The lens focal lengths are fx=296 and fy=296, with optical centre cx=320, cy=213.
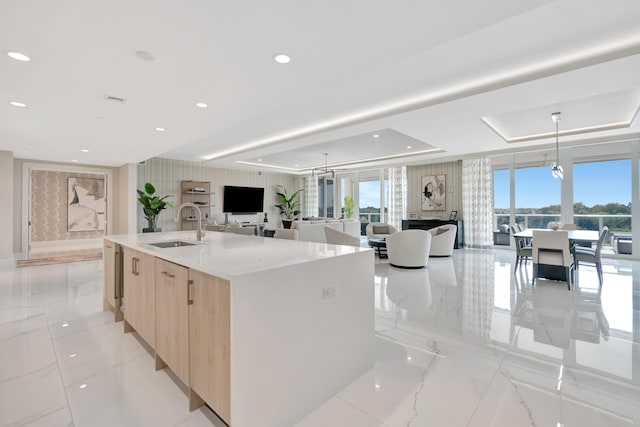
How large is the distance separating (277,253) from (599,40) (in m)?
3.52

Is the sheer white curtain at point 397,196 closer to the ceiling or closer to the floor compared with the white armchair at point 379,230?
closer to the ceiling

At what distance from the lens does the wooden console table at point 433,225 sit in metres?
8.38

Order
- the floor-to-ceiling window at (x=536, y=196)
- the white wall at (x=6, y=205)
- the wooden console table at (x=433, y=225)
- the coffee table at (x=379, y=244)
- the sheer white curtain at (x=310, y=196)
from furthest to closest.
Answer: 1. the sheer white curtain at (x=310, y=196)
2. the wooden console table at (x=433, y=225)
3. the floor-to-ceiling window at (x=536, y=196)
4. the coffee table at (x=379, y=244)
5. the white wall at (x=6, y=205)

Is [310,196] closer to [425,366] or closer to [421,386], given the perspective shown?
[425,366]

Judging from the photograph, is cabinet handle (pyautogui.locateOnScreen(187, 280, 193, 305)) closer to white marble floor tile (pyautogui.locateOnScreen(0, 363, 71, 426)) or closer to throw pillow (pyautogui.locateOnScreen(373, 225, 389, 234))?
white marble floor tile (pyautogui.locateOnScreen(0, 363, 71, 426))

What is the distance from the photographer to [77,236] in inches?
372

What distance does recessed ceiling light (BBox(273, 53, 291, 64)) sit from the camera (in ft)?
8.12

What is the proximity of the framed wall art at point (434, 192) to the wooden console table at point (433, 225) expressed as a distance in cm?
61

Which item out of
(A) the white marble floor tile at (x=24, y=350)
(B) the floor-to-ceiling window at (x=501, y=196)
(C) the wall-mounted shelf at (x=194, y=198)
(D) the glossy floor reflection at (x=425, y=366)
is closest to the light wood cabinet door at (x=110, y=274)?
(D) the glossy floor reflection at (x=425, y=366)

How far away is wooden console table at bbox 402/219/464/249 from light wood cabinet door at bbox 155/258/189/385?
782cm

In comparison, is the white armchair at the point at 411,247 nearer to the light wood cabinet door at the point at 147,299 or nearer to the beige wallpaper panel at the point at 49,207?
the light wood cabinet door at the point at 147,299

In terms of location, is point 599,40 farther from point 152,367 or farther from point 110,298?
point 110,298

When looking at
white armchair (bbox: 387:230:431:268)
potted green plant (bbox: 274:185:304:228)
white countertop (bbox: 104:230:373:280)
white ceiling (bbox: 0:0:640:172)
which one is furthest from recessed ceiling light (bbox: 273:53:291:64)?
potted green plant (bbox: 274:185:304:228)

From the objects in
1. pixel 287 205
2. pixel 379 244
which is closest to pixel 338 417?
pixel 379 244
